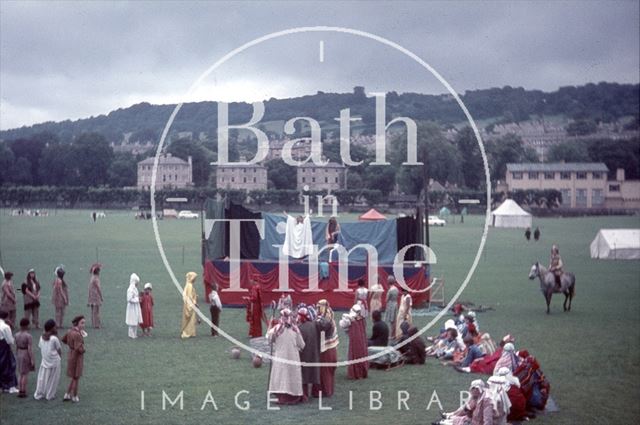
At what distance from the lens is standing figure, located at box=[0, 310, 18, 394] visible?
1127cm

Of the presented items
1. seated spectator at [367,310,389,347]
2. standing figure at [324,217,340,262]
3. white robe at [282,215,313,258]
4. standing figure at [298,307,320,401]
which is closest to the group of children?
standing figure at [298,307,320,401]

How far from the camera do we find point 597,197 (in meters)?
86.1

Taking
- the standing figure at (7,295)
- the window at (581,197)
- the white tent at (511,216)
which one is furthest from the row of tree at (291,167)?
the standing figure at (7,295)

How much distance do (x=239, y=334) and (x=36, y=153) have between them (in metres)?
35.6

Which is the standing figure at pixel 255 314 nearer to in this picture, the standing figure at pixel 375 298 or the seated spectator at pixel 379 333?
the standing figure at pixel 375 298

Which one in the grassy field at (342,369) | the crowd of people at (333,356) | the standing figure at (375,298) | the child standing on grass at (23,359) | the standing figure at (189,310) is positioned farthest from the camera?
the standing figure at (375,298)

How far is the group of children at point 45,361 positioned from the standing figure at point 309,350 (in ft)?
9.78

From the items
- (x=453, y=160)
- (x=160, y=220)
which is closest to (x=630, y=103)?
(x=453, y=160)

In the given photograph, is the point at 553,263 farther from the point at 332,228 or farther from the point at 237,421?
the point at 237,421

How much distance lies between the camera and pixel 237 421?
10.2 metres

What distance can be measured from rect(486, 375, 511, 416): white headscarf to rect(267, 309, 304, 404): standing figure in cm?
280

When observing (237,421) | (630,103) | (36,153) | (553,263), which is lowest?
A: (237,421)

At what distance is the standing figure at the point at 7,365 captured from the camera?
1127 cm

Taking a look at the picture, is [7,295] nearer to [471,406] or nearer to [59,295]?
[59,295]
